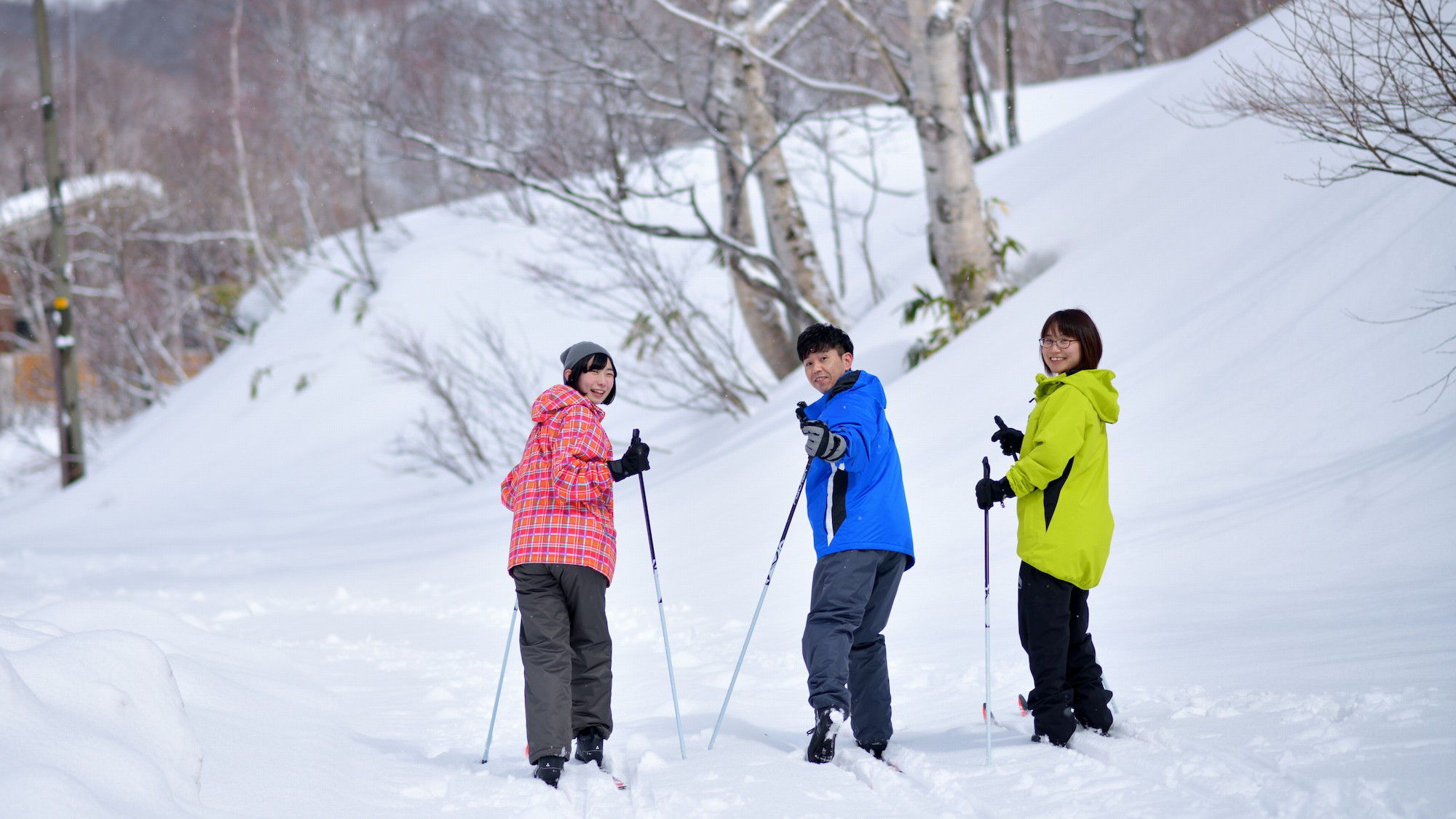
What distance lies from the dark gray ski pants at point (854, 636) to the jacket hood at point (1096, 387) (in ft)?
2.62

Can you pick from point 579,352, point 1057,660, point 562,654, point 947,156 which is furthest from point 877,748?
point 947,156

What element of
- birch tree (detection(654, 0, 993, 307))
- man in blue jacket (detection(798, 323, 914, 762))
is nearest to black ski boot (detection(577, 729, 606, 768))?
man in blue jacket (detection(798, 323, 914, 762))

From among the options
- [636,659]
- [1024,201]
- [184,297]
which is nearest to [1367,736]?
[636,659]

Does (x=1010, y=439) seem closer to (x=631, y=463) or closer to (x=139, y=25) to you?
(x=631, y=463)

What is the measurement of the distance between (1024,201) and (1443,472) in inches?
308

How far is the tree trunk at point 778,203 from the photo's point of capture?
10.6 metres

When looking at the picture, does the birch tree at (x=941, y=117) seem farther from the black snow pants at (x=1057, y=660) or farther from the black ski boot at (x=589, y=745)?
the black ski boot at (x=589, y=745)

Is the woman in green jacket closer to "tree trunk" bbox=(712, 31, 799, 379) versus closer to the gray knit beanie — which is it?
the gray knit beanie

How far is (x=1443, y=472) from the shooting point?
194 inches

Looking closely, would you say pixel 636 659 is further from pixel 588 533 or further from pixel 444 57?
pixel 444 57

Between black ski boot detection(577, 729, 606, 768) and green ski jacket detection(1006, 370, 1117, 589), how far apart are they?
1.59 metres

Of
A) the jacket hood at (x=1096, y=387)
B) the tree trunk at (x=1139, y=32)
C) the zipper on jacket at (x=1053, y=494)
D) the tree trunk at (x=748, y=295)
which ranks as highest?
the tree trunk at (x=1139, y=32)

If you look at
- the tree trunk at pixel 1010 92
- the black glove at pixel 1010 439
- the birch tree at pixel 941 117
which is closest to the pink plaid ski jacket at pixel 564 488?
the black glove at pixel 1010 439

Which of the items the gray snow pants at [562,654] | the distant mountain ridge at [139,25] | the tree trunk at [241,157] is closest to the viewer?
the gray snow pants at [562,654]
